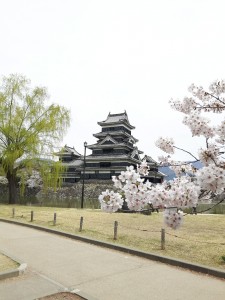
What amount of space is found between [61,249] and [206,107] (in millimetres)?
6646

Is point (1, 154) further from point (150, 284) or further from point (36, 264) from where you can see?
point (150, 284)

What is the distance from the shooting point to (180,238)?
11547 millimetres

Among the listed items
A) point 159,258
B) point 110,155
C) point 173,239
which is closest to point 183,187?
point 159,258

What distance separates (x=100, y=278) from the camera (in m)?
6.63

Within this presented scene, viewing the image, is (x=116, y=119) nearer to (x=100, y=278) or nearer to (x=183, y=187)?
(x=100, y=278)

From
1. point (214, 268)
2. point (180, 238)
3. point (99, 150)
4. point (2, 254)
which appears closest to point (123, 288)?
point (214, 268)

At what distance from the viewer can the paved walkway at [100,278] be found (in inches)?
223

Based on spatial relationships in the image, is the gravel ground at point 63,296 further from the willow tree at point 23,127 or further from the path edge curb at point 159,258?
the willow tree at point 23,127

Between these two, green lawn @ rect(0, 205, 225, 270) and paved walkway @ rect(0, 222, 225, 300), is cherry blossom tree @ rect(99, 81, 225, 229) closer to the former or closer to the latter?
paved walkway @ rect(0, 222, 225, 300)

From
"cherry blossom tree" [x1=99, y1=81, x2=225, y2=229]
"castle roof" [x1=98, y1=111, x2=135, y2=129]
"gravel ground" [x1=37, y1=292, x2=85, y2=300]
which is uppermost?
"castle roof" [x1=98, y1=111, x2=135, y2=129]

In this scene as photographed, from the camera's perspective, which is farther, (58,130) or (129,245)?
(58,130)

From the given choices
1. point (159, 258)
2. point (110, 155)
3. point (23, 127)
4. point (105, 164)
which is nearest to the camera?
point (159, 258)

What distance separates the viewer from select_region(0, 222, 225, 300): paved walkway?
223 inches

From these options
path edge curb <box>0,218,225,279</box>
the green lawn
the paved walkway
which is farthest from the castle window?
the paved walkway
